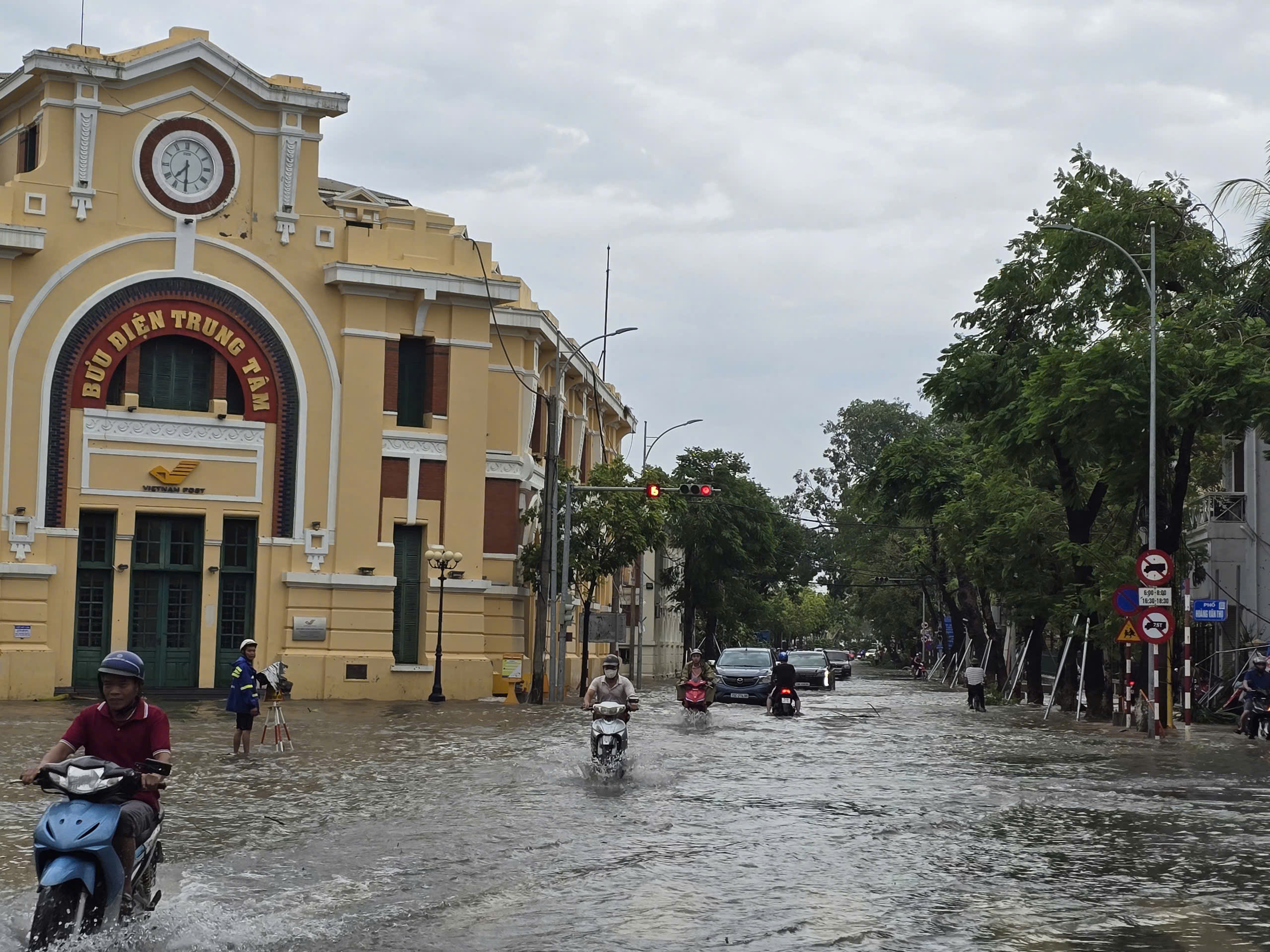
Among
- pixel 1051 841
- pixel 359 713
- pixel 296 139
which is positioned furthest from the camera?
pixel 296 139

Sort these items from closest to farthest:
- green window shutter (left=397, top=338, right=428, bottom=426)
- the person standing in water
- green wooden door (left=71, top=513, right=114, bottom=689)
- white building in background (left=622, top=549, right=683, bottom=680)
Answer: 1. the person standing in water
2. green wooden door (left=71, top=513, right=114, bottom=689)
3. green window shutter (left=397, top=338, right=428, bottom=426)
4. white building in background (left=622, top=549, right=683, bottom=680)

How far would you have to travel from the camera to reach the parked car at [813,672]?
193 ft

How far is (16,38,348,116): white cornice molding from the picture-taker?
37250 millimetres

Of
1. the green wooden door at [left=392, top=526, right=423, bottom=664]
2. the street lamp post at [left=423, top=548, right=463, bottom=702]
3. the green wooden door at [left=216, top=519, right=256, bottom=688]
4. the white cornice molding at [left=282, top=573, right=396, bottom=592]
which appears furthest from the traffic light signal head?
the green wooden door at [left=216, top=519, right=256, bottom=688]

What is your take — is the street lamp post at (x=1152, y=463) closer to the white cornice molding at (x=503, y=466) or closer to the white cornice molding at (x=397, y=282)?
the white cornice molding at (x=397, y=282)

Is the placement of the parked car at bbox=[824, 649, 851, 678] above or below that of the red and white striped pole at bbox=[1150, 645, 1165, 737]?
below

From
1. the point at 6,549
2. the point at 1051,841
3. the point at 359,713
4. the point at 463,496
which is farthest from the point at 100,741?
the point at 463,496

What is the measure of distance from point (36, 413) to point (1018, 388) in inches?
877

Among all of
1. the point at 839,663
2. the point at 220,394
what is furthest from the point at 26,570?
the point at 839,663

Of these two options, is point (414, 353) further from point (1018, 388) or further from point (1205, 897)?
point (1205, 897)

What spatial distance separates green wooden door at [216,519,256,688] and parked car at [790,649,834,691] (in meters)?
23.8

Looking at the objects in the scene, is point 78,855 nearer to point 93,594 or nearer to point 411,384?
point 93,594

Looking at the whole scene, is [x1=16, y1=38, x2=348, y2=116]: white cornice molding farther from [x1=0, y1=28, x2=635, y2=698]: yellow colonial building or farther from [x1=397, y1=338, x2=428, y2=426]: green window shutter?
[x1=397, y1=338, x2=428, y2=426]: green window shutter

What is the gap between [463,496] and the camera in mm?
41312
